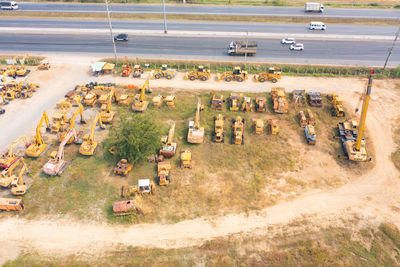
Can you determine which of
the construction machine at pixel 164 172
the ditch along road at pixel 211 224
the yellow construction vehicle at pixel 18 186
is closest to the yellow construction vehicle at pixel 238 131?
the construction machine at pixel 164 172

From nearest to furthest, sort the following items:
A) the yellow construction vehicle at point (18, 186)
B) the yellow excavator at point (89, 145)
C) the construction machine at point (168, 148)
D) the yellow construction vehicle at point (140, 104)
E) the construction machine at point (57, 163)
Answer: the yellow construction vehicle at point (18, 186) < the construction machine at point (57, 163) < the construction machine at point (168, 148) < the yellow excavator at point (89, 145) < the yellow construction vehicle at point (140, 104)

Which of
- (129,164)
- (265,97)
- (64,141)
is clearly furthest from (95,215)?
(265,97)

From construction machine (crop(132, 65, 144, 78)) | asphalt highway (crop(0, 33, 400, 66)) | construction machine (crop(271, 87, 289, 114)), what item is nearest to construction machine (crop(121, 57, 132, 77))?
construction machine (crop(132, 65, 144, 78))

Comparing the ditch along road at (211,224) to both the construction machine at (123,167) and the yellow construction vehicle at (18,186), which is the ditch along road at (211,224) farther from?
the construction machine at (123,167)

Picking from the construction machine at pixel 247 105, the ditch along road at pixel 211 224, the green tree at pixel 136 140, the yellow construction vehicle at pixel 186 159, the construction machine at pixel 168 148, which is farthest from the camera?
the construction machine at pixel 247 105

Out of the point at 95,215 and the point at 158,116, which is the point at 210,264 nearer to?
the point at 95,215

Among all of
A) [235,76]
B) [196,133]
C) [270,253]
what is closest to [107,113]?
[196,133]
